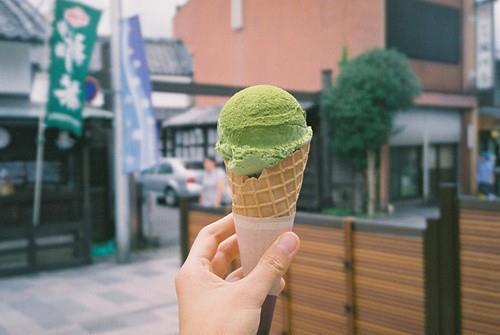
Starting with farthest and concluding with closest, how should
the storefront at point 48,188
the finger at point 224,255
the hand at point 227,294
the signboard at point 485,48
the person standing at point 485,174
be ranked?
the signboard at point 485,48, the person standing at point 485,174, the storefront at point 48,188, the finger at point 224,255, the hand at point 227,294

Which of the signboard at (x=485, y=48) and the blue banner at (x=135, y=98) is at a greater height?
the signboard at (x=485, y=48)

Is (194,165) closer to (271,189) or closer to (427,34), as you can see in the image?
(427,34)

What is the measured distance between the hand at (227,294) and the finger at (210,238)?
51mm

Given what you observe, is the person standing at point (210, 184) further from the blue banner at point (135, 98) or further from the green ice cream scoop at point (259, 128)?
the green ice cream scoop at point (259, 128)

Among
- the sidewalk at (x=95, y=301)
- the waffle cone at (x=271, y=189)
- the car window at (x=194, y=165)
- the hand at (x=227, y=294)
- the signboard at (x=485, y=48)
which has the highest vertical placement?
the signboard at (x=485, y=48)

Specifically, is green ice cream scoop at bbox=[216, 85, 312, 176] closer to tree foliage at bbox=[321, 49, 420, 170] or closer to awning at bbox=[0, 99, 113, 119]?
awning at bbox=[0, 99, 113, 119]

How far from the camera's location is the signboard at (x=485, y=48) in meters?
17.5

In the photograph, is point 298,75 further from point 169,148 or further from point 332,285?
point 332,285

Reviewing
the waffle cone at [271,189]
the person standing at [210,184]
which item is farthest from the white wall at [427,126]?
the waffle cone at [271,189]

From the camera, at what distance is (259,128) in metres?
1.78

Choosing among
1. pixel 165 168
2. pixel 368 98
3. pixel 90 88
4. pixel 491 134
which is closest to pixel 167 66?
pixel 165 168

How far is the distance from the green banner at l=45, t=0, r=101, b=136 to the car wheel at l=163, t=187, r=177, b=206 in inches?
382

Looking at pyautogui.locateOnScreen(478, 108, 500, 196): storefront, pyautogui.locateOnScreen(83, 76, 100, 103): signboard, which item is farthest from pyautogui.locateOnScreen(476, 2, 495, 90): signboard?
pyautogui.locateOnScreen(83, 76, 100, 103): signboard

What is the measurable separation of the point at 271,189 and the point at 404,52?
16110mm
